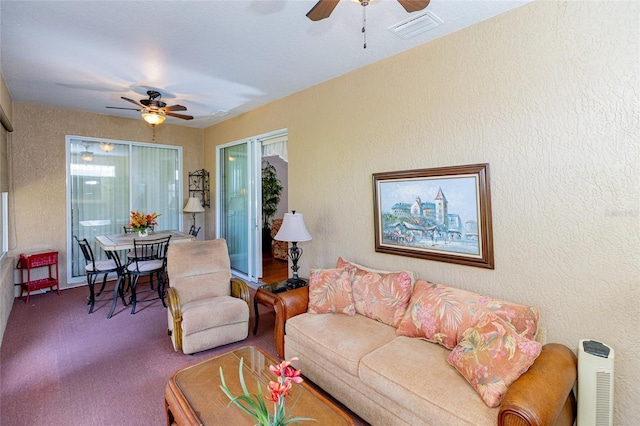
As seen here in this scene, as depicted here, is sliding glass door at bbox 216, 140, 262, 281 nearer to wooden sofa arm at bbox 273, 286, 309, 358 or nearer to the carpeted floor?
the carpeted floor

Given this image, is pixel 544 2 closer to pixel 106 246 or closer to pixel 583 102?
pixel 583 102

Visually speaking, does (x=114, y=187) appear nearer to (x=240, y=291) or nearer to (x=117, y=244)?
(x=117, y=244)

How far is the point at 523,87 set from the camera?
6.98 feet

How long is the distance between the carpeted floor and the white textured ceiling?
273 centimetres

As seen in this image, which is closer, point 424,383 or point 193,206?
point 424,383

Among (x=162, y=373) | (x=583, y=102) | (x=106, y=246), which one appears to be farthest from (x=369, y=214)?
(x=106, y=246)

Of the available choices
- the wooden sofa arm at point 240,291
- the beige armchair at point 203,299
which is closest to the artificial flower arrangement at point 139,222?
the beige armchair at point 203,299

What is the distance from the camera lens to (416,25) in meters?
2.37

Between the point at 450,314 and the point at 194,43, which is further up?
the point at 194,43

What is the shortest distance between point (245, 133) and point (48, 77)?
7.78 feet

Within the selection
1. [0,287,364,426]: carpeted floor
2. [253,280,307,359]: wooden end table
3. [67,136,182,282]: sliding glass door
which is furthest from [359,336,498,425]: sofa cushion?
[67,136,182,282]: sliding glass door

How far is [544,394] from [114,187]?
6.08 m

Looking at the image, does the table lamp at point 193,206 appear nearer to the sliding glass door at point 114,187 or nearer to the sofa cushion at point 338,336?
the sliding glass door at point 114,187

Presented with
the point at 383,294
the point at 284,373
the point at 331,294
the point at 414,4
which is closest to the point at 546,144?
the point at 414,4
